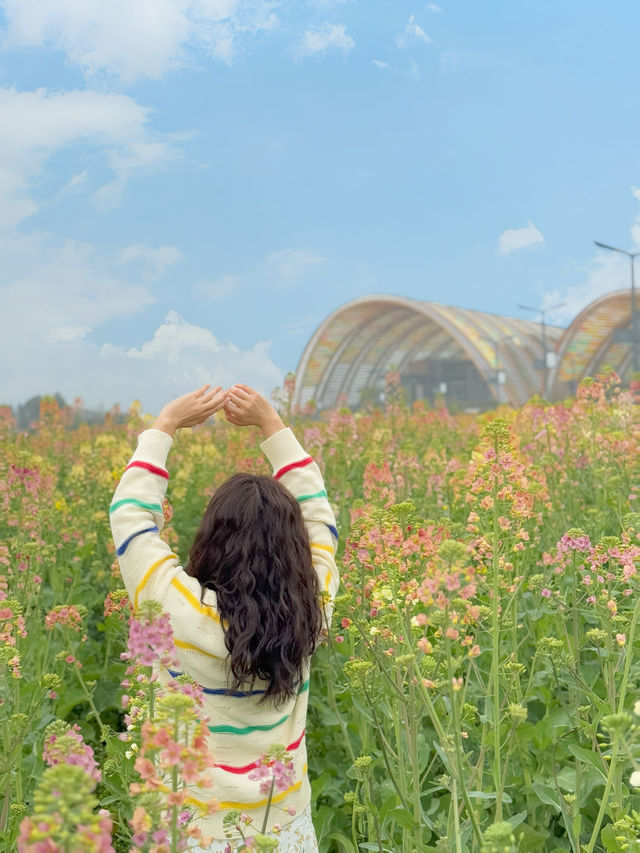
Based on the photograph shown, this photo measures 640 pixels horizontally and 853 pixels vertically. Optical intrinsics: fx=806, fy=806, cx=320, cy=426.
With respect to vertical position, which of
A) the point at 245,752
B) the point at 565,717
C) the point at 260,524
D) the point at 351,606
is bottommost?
the point at 565,717

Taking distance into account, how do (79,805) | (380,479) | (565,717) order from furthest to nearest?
(380,479), (565,717), (79,805)

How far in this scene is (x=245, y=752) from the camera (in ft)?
6.55

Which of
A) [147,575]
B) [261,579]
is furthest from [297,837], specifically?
[147,575]

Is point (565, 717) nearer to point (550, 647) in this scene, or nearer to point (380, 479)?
point (550, 647)

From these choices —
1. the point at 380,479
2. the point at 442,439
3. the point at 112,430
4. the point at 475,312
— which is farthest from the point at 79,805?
the point at 475,312

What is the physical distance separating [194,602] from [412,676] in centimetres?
55

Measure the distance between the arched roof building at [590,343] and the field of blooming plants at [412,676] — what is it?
38.6 metres

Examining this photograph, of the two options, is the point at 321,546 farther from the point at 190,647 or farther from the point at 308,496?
the point at 190,647

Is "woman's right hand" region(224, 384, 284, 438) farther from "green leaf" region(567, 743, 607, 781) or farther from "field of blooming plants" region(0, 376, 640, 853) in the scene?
"green leaf" region(567, 743, 607, 781)

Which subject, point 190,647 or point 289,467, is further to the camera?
point 289,467

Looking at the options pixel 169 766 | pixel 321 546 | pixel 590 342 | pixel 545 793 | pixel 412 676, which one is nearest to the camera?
pixel 169 766

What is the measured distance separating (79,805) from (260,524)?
1.17 metres

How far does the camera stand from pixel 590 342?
147ft

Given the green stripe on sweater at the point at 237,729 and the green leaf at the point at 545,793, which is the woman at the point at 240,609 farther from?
the green leaf at the point at 545,793
